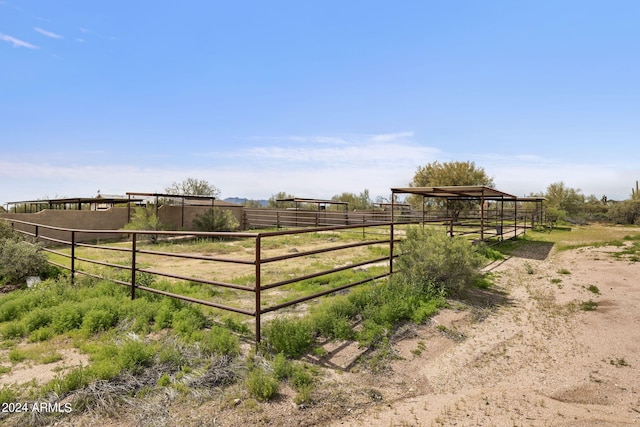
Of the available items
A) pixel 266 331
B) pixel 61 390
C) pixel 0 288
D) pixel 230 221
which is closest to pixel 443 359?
pixel 266 331

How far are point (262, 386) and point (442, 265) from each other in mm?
3934

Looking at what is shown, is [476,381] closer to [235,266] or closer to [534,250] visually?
[235,266]

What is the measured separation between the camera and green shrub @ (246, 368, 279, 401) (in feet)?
9.35

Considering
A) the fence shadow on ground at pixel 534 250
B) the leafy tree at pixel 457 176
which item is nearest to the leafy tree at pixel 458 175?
the leafy tree at pixel 457 176

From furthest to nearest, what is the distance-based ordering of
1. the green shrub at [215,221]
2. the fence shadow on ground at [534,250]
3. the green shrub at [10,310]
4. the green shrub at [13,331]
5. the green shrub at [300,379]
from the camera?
1. the green shrub at [215,221]
2. the fence shadow on ground at [534,250]
3. the green shrub at [10,310]
4. the green shrub at [13,331]
5. the green shrub at [300,379]

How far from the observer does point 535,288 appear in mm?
7055

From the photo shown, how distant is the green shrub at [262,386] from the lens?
2.85 metres

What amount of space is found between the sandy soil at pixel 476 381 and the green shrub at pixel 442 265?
16.0 inches

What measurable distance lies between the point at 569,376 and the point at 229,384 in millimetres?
3340

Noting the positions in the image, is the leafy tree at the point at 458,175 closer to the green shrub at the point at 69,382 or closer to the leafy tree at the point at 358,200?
the leafy tree at the point at 358,200

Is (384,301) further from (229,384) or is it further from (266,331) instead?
(229,384)

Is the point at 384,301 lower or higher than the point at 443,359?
higher

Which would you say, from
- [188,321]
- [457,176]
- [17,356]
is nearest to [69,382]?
[17,356]

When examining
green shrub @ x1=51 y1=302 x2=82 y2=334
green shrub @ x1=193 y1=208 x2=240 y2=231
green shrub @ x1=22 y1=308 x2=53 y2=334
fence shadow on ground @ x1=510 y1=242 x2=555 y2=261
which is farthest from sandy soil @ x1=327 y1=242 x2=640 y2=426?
green shrub @ x1=193 y1=208 x2=240 y2=231
